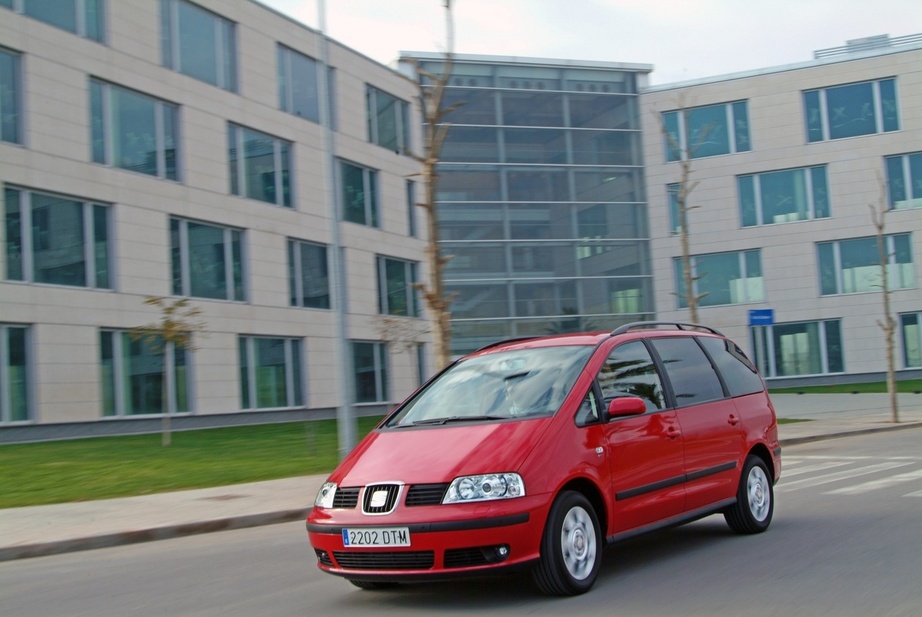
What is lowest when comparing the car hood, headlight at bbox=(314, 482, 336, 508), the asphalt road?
the asphalt road

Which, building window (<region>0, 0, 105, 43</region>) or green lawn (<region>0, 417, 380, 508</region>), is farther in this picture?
building window (<region>0, 0, 105, 43</region>)

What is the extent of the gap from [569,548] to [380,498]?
4.02 ft

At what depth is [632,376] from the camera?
24.2ft

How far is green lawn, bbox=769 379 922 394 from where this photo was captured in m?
39.9

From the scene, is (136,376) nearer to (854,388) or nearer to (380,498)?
(380,498)

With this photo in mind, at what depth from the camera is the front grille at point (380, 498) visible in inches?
237

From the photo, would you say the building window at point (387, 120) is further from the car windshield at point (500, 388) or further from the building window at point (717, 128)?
the car windshield at point (500, 388)

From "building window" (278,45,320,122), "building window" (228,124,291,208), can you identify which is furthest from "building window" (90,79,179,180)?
"building window" (278,45,320,122)

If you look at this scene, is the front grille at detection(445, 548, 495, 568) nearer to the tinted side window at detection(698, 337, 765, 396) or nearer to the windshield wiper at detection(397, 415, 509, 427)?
the windshield wiper at detection(397, 415, 509, 427)

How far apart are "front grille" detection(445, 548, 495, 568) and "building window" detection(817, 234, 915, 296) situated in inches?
1703

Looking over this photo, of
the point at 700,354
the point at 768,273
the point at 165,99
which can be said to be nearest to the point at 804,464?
the point at 700,354

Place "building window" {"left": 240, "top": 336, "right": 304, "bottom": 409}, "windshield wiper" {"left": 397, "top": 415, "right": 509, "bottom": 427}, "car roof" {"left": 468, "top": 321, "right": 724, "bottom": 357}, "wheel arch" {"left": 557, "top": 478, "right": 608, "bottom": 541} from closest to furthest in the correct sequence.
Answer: "wheel arch" {"left": 557, "top": 478, "right": 608, "bottom": 541}, "windshield wiper" {"left": 397, "top": 415, "right": 509, "bottom": 427}, "car roof" {"left": 468, "top": 321, "right": 724, "bottom": 357}, "building window" {"left": 240, "top": 336, "right": 304, "bottom": 409}

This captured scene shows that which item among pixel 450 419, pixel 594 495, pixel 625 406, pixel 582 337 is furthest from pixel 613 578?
pixel 582 337

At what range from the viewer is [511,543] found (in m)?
5.84
